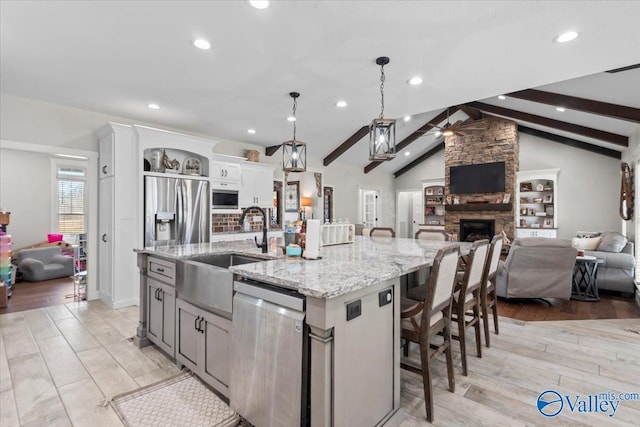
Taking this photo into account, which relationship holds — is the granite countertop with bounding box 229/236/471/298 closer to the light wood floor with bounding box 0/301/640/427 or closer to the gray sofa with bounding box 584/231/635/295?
the light wood floor with bounding box 0/301/640/427

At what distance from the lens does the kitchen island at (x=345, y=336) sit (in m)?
1.37

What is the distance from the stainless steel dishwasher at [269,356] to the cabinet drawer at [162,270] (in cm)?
92

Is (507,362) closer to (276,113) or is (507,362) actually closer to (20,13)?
(276,113)

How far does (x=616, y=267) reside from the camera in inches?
178

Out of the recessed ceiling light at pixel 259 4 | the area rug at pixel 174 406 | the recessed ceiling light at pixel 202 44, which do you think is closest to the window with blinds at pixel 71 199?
the recessed ceiling light at pixel 202 44

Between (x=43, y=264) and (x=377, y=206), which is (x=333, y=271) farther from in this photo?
(x=377, y=206)

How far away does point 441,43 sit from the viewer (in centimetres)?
276

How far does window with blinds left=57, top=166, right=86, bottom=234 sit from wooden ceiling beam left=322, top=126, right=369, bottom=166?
5.73 meters

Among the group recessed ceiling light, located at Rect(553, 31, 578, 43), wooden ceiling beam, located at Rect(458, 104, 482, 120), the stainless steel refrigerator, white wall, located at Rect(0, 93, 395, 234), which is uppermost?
wooden ceiling beam, located at Rect(458, 104, 482, 120)

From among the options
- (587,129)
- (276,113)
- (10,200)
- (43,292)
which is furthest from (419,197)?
(10,200)

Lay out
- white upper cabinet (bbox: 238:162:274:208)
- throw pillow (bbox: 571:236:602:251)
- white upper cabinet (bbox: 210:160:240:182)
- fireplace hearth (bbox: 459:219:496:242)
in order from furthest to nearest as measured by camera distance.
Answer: fireplace hearth (bbox: 459:219:496:242) → white upper cabinet (bbox: 238:162:274:208) → white upper cabinet (bbox: 210:160:240:182) → throw pillow (bbox: 571:236:602:251)

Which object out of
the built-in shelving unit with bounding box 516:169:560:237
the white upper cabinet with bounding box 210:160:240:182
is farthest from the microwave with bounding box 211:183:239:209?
the built-in shelving unit with bounding box 516:169:560:237

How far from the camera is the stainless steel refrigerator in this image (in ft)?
14.1

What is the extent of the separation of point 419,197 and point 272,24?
9.35 metres
